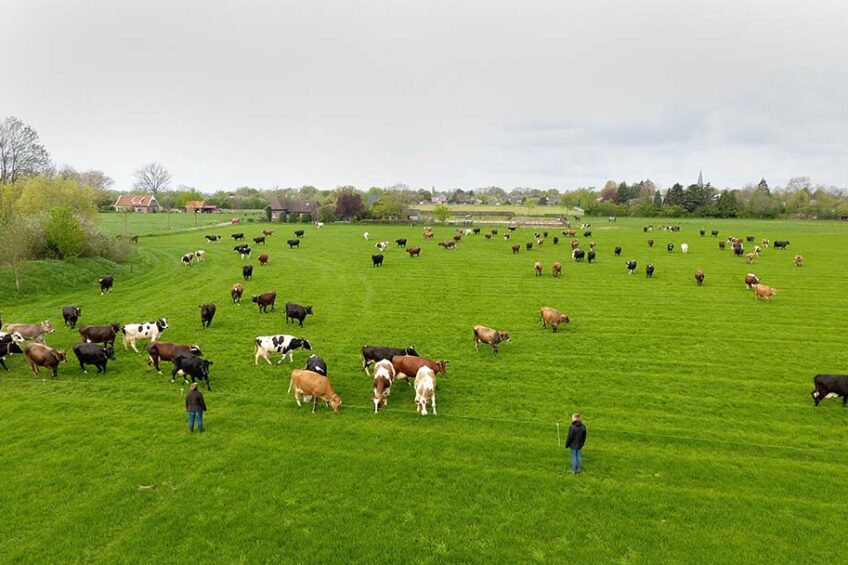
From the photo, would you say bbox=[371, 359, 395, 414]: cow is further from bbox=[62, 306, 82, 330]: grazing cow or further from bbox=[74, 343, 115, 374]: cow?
bbox=[62, 306, 82, 330]: grazing cow

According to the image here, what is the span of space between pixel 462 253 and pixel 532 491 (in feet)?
131

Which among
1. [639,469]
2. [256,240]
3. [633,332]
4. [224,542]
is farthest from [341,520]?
[256,240]

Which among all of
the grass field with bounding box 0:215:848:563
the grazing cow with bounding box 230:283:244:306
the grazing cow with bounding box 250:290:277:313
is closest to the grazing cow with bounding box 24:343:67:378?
the grass field with bounding box 0:215:848:563

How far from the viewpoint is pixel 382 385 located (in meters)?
15.1

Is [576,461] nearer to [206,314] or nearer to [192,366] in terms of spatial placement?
[192,366]

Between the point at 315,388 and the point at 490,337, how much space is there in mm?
8294

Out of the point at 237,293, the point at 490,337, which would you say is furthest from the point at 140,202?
the point at 490,337

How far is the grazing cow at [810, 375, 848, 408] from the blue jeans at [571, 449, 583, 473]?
9.61 metres

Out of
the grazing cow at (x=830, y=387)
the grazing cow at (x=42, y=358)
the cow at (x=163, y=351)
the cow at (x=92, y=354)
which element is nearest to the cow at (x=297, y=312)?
the cow at (x=163, y=351)

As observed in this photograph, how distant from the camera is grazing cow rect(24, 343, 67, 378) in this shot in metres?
17.2

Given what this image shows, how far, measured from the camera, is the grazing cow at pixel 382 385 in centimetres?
1491

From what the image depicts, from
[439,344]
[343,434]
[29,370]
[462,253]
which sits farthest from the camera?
[462,253]

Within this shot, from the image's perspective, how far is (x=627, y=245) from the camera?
57.4m

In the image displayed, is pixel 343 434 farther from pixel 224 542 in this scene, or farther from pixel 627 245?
pixel 627 245
